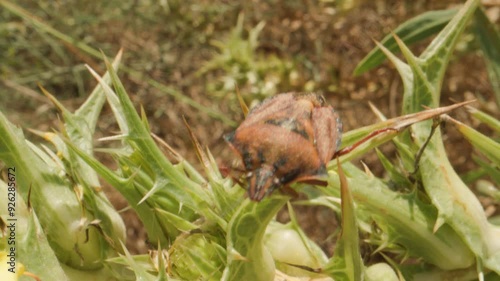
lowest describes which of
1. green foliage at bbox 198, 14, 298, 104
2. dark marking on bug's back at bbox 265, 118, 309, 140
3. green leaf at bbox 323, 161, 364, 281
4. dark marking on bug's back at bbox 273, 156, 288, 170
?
green foliage at bbox 198, 14, 298, 104

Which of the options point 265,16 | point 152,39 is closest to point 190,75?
point 152,39

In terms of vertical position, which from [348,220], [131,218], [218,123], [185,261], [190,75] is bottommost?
[131,218]

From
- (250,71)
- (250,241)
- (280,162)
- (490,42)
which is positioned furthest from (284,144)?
(250,71)

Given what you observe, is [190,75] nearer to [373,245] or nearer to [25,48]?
[25,48]

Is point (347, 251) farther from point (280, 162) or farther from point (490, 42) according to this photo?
point (490, 42)

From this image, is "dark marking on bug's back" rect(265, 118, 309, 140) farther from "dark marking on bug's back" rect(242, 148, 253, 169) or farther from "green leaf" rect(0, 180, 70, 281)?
"green leaf" rect(0, 180, 70, 281)

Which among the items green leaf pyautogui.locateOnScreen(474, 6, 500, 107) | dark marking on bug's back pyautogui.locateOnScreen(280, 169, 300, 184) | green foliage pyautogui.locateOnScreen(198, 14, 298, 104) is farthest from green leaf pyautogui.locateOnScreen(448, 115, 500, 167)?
green foliage pyautogui.locateOnScreen(198, 14, 298, 104)
